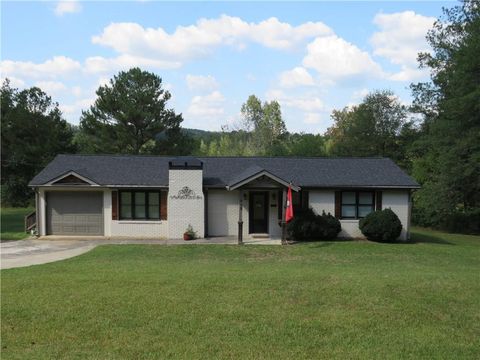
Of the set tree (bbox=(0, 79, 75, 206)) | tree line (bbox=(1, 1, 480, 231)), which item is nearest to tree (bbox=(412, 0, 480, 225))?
tree line (bbox=(1, 1, 480, 231))

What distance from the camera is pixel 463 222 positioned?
37.7 m

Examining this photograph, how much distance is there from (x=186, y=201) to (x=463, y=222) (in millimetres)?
24662

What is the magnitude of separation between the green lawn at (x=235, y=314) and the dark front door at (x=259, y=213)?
11.4m

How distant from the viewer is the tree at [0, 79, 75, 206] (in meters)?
40.8

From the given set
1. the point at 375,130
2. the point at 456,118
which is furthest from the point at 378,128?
the point at 456,118

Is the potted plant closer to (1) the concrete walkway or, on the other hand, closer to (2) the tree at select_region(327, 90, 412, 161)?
(1) the concrete walkway

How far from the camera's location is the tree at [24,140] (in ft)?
Result: 134

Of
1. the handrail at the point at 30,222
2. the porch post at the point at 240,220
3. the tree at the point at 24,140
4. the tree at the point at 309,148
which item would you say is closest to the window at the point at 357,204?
the porch post at the point at 240,220

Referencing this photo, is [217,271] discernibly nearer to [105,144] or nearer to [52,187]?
[52,187]

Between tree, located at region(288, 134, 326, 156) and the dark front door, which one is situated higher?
tree, located at region(288, 134, 326, 156)

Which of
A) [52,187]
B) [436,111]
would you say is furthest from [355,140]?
[52,187]

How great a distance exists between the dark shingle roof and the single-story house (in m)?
0.09

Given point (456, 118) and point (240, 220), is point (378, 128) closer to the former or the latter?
point (456, 118)

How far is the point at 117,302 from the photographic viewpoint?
892cm
